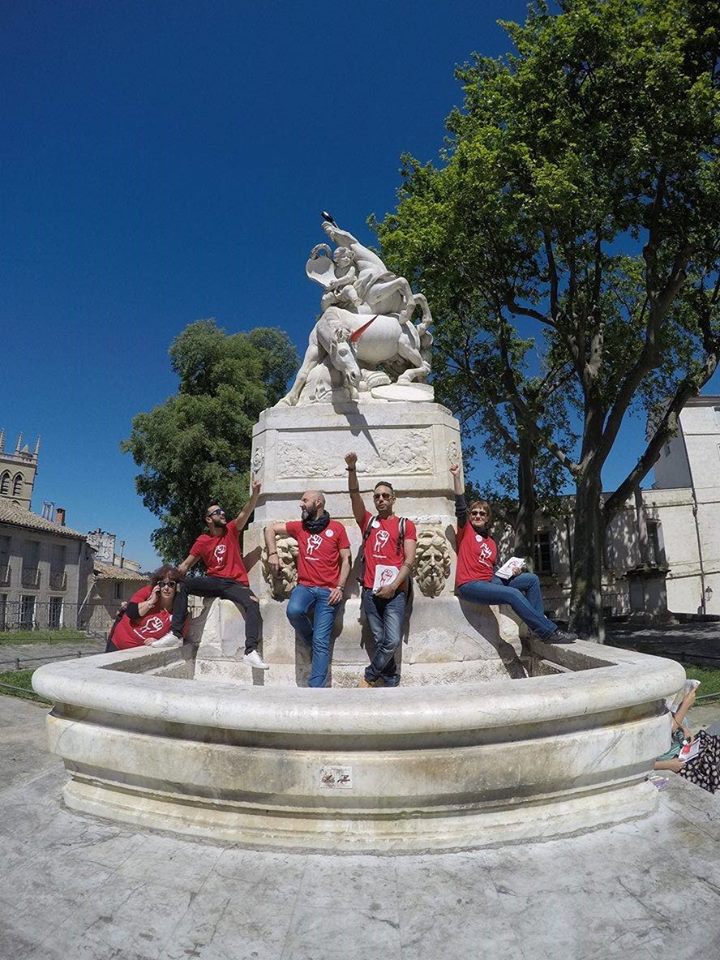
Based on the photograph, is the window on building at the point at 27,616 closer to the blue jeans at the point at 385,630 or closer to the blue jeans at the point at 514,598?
the blue jeans at the point at 385,630

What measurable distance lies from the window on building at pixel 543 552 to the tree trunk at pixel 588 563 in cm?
1943

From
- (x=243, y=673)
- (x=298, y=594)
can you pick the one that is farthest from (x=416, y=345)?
(x=243, y=673)

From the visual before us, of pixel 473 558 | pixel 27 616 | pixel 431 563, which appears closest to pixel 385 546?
pixel 431 563

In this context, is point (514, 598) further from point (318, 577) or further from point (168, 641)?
point (168, 641)

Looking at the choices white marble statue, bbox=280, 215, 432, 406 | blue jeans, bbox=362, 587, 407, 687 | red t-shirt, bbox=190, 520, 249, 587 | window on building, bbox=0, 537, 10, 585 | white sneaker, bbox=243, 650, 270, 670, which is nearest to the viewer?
blue jeans, bbox=362, 587, 407, 687

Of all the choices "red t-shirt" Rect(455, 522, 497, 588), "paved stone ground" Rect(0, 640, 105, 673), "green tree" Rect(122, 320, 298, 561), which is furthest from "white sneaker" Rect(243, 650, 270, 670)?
"green tree" Rect(122, 320, 298, 561)

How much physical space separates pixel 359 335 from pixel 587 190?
942 cm

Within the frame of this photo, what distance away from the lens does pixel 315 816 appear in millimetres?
2564

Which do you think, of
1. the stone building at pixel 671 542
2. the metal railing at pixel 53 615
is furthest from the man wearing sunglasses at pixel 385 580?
the stone building at pixel 671 542

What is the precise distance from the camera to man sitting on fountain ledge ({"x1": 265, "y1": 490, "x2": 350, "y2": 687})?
4305 mm

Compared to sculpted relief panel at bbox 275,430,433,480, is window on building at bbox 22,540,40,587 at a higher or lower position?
higher

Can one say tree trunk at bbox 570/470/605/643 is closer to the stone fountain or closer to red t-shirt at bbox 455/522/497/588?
red t-shirt at bbox 455/522/497/588

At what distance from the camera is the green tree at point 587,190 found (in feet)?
40.7

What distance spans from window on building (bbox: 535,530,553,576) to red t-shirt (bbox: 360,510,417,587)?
31.5 m
